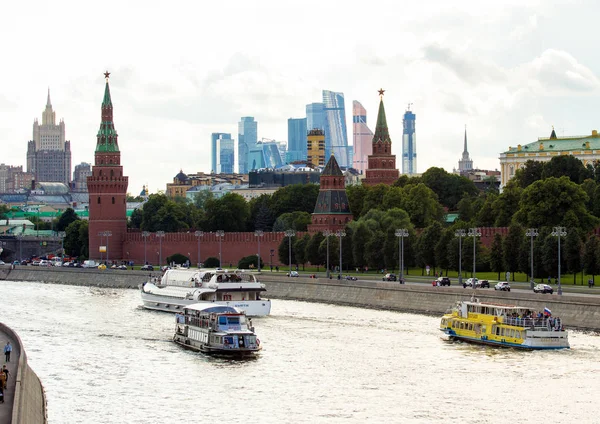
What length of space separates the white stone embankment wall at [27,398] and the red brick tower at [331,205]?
270ft

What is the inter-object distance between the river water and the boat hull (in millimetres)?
2872

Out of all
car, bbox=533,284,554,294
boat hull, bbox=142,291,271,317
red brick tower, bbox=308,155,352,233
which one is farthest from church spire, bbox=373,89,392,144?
car, bbox=533,284,554,294

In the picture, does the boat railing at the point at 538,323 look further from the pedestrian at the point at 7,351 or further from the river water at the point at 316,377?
the pedestrian at the point at 7,351

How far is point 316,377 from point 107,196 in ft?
328

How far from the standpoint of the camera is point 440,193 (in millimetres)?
168625

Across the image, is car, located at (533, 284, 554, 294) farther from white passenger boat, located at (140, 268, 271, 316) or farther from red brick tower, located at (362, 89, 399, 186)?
red brick tower, located at (362, 89, 399, 186)

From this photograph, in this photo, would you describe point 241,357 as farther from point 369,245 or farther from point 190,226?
point 190,226

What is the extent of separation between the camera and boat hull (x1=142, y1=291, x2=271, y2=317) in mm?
80625

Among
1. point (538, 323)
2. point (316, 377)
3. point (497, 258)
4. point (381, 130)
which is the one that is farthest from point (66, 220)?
point (316, 377)

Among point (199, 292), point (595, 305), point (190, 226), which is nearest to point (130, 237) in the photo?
point (190, 226)

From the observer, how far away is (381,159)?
166000 mm

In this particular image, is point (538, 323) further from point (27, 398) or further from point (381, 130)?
point (381, 130)

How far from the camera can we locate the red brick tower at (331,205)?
134250 mm

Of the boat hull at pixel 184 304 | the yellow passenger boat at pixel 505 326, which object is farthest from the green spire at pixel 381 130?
the yellow passenger boat at pixel 505 326
